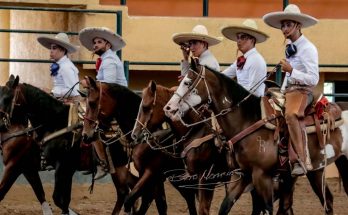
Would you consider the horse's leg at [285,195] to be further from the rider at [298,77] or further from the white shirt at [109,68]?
the white shirt at [109,68]

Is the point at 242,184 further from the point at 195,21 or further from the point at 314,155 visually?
the point at 195,21

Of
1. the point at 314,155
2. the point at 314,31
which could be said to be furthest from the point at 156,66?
the point at 314,155

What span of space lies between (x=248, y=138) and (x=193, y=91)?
0.81 meters

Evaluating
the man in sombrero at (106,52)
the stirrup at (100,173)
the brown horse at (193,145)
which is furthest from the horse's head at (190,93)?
the stirrup at (100,173)

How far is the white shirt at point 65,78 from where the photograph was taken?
51.6 ft

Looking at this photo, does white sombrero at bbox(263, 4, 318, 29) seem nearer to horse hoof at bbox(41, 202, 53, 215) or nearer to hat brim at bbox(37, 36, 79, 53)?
hat brim at bbox(37, 36, 79, 53)

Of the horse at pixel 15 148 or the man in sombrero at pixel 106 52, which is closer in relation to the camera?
→ the man in sombrero at pixel 106 52

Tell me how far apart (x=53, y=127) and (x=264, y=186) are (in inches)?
134

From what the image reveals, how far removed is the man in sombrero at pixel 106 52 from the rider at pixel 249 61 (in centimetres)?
148

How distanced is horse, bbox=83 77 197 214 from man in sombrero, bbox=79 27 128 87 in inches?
25.6

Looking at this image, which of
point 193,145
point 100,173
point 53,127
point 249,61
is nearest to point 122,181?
point 100,173

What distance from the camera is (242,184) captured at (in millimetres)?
13203

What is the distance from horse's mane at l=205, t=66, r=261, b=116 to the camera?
13.1 meters

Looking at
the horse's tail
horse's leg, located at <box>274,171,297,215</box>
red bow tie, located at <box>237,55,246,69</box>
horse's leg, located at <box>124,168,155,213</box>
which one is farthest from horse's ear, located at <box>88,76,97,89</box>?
the horse's tail
